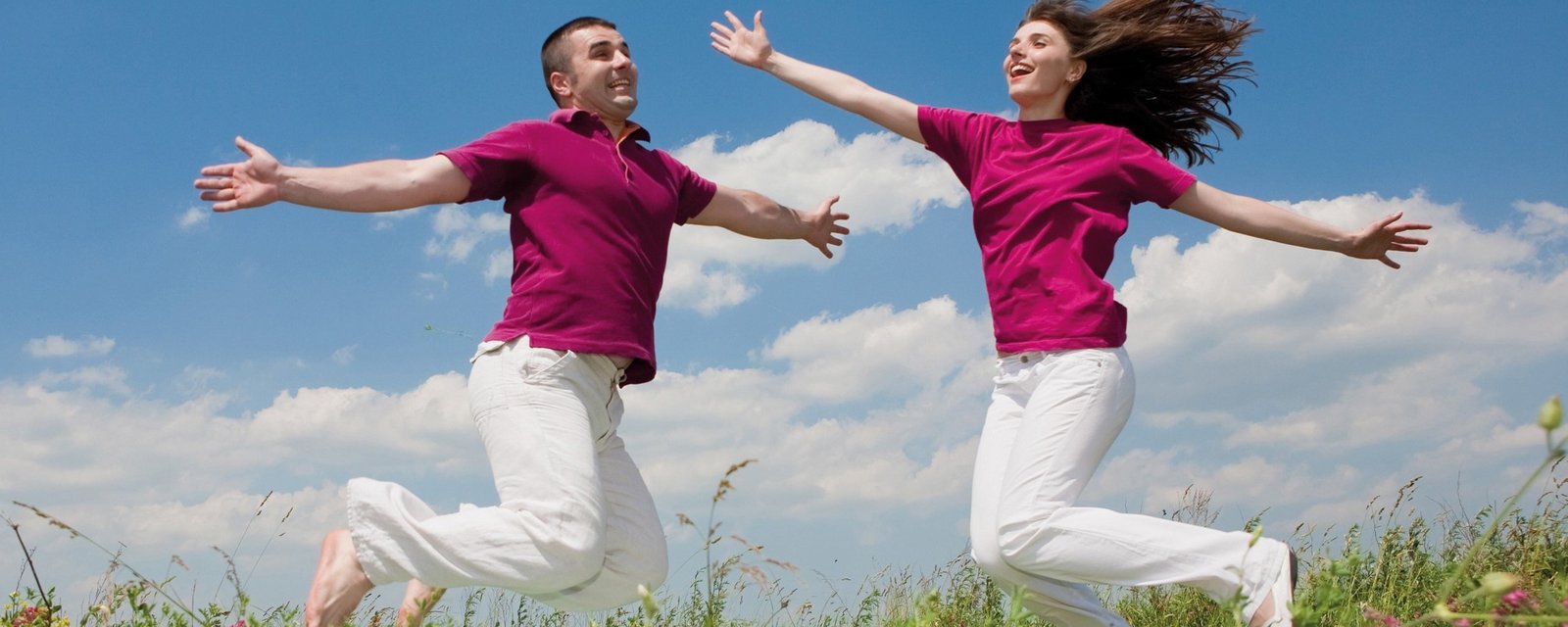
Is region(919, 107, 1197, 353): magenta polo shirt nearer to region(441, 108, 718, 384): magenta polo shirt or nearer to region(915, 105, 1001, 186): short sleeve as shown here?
region(915, 105, 1001, 186): short sleeve

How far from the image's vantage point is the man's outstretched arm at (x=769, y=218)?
568cm

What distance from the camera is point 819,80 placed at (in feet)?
18.4

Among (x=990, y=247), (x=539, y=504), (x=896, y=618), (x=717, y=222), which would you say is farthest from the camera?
(x=896, y=618)

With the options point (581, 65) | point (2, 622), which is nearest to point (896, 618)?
point (581, 65)

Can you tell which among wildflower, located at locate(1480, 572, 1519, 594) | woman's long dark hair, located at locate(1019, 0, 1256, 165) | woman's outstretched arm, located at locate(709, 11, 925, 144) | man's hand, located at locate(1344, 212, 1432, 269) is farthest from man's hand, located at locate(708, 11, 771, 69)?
wildflower, located at locate(1480, 572, 1519, 594)

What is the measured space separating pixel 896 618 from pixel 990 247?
8.71 feet

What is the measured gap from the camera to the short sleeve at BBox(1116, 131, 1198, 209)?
4992 millimetres

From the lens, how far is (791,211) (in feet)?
19.7

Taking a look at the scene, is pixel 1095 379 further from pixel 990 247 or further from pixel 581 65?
pixel 581 65

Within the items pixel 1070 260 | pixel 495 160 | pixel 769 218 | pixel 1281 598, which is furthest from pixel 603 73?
pixel 1281 598

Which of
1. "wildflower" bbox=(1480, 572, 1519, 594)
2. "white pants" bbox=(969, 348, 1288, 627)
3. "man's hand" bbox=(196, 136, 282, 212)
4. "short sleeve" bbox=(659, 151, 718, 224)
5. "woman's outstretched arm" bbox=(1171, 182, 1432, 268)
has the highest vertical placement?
"short sleeve" bbox=(659, 151, 718, 224)

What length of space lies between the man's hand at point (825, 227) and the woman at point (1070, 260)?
66cm

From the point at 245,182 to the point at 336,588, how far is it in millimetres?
1426

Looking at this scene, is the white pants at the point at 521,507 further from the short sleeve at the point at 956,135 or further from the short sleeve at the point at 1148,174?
the short sleeve at the point at 1148,174
